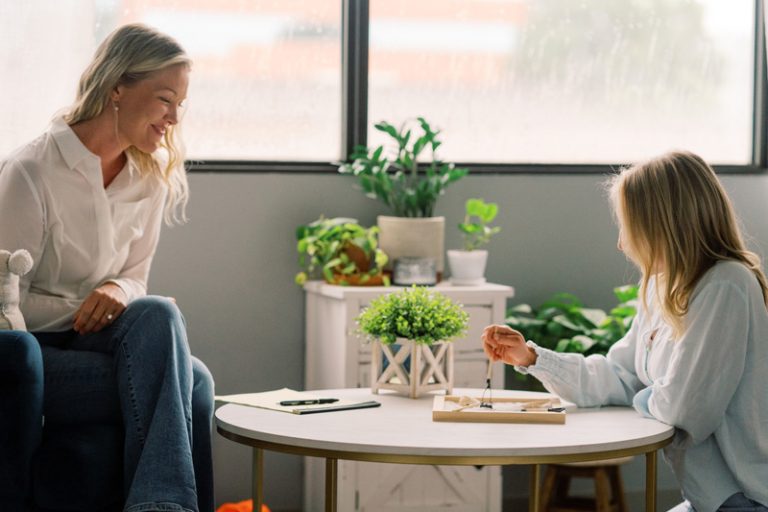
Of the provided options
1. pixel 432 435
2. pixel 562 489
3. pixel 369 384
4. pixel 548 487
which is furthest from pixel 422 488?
pixel 432 435

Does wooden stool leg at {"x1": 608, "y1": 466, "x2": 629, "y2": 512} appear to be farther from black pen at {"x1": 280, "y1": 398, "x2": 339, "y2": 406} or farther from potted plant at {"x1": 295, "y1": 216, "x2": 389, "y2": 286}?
black pen at {"x1": 280, "y1": 398, "x2": 339, "y2": 406}

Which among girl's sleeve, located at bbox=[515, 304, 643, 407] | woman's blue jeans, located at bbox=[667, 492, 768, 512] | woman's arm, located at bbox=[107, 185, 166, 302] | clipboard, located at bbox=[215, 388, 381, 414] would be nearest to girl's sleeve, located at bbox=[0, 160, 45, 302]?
woman's arm, located at bbox=[107, 185, 166, 302]

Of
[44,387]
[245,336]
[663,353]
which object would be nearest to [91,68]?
[44,387]

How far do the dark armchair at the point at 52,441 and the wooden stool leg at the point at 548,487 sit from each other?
1517mm

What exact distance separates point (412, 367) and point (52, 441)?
708 millimetres

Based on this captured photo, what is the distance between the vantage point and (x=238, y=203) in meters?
3.24

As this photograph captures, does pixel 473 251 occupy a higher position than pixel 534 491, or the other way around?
pixel 473 251

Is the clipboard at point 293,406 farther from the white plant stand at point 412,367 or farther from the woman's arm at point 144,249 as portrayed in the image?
the woman's arm at point 144,249

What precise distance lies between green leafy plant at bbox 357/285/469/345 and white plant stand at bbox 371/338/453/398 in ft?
0.07

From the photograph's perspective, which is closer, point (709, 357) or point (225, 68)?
point (709, 357)

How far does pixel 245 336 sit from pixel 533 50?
1.29 m

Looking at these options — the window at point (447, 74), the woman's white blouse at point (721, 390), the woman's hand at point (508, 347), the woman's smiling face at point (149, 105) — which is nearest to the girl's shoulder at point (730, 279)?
the woman's white blouse at point (721, 390)

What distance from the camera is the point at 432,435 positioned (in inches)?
73.2

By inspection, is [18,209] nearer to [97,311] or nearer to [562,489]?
[97,311]
